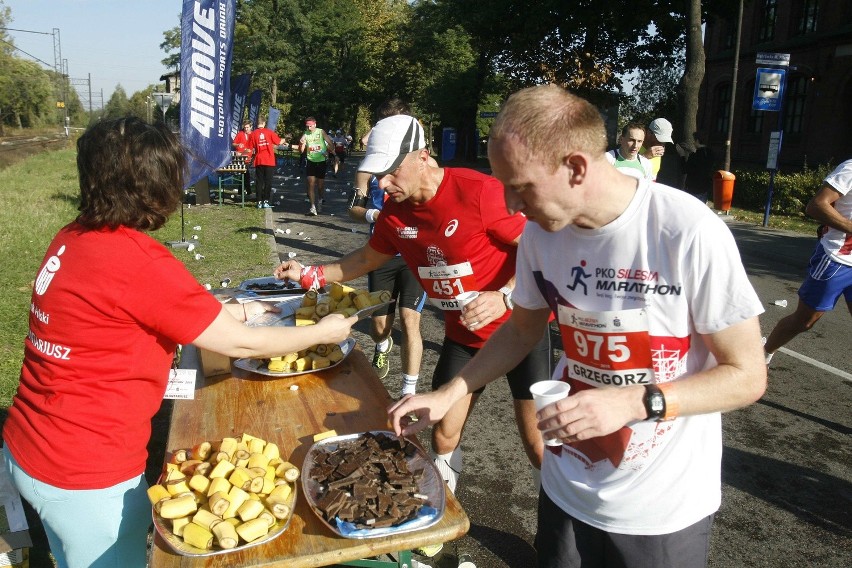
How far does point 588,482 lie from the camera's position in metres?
1.90

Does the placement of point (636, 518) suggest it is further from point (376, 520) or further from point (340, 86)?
point (340, 86)

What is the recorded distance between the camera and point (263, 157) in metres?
15.5

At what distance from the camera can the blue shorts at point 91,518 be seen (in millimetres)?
2033

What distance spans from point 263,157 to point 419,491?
1443cm

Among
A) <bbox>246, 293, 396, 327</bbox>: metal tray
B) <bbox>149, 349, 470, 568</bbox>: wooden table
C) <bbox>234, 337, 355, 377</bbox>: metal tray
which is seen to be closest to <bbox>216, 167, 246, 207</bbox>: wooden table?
<bbox>246, 293, 396, 327</bbox>: metal tray

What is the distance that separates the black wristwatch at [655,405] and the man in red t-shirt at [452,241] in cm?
149

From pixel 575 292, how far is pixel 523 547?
2.10 metres

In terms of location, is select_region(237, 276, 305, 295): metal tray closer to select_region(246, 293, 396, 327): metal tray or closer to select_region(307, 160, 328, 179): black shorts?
select_region(246, 293, 396, 327): metal tray

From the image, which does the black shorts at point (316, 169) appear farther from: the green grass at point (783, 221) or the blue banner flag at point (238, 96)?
the green grass at point (783, 221)

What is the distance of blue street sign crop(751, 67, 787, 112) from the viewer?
45.9ft

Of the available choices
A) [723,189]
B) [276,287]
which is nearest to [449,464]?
[276,287]

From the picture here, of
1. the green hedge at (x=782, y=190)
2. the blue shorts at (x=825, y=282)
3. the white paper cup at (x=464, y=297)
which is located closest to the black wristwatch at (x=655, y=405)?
the white paper cup at (x=464, y=297)

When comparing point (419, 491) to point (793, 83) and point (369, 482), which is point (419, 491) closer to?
point (369, 482)

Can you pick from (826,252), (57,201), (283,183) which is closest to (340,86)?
(283,183)
